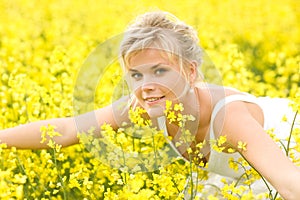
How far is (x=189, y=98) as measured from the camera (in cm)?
277

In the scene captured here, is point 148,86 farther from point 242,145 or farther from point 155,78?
point 242,145

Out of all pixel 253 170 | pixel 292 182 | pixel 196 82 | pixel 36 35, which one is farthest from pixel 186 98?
pixel 36 35

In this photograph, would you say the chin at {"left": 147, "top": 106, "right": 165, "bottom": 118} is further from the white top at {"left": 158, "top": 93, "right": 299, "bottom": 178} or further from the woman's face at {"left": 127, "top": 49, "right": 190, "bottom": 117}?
the white top at {"left": 158, "top": 93, "right": 299, "bottom": 178}

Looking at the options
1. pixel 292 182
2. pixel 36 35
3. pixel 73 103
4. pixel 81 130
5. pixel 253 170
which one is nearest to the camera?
pixel 292 182

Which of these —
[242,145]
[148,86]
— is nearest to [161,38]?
[148,86]

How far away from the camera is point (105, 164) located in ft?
9.65

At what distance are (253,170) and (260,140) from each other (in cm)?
16

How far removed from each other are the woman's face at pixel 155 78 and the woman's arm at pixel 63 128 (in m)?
0.43

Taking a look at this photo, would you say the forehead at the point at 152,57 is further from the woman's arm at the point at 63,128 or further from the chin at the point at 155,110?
the woman's arm at the point at 63,128

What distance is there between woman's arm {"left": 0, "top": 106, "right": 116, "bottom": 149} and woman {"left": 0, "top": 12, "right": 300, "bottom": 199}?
14 mm

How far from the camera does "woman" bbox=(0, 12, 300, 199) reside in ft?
8.07

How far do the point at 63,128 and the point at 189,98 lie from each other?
61 centimetres

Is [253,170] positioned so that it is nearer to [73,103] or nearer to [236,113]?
[236,113]

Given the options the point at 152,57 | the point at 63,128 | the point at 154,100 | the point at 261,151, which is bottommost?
the point at 63,128
